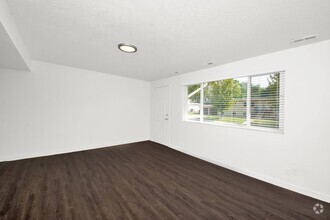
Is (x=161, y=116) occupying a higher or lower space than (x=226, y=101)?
lower

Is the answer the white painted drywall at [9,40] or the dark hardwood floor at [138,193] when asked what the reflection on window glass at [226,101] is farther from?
the white painted drywall at [9,40]

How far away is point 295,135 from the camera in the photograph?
7.75 ft

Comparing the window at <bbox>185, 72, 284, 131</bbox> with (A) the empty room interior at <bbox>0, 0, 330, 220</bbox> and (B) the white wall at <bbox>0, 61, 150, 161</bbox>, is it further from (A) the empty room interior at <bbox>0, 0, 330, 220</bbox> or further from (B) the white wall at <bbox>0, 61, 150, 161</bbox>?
(B) the white wall at <bbox>0, 61, 150, 161</bbox>

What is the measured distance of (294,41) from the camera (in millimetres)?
2154

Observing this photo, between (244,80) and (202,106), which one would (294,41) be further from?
(202,106)

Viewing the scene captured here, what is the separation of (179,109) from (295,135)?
9.19 feet

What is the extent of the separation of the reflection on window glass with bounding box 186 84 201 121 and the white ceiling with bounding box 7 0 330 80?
1.17 m

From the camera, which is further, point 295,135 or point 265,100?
point 265,100

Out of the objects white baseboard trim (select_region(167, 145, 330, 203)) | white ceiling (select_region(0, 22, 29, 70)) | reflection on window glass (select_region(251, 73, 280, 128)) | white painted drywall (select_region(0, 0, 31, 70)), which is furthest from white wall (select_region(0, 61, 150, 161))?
reflection on window glass (select_region(251, 73, 280, 128))

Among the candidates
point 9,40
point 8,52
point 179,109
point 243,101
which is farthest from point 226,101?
point 8,52

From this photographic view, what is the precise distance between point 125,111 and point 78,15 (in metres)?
3.65

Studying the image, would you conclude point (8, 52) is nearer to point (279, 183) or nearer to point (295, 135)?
point (295, 135)

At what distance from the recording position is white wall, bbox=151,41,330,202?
212 cm

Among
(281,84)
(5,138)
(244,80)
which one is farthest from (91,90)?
(281,84)
